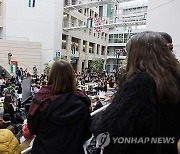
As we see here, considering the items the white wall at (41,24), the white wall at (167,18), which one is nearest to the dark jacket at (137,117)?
the white wall at (167,18)

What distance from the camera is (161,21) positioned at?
989 cm

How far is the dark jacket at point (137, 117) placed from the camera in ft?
3.72

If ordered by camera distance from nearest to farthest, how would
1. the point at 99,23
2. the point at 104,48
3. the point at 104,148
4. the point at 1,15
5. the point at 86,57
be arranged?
the point at 104,148 → the point at 99,23 → the point at 1,15 → the point at 86,57 → the point at 104,48

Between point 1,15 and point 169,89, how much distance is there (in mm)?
28242

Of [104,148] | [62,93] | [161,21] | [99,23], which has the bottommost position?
[104,148]

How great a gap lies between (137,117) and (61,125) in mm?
729

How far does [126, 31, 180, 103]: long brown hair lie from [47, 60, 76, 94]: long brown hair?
63cm

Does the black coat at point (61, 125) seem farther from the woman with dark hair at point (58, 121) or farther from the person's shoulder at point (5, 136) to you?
the person's shoulder at point (5, 136)

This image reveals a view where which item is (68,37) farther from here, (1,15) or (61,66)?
(61,66)

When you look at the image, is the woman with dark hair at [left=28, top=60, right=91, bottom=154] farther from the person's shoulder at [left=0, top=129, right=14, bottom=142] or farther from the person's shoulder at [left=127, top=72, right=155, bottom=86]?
the person's shoulder at [left=127, top=72, right=155, bottom=86]

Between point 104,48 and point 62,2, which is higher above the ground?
point 62,2

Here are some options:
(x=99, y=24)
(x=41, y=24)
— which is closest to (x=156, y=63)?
(x=99, y=24)

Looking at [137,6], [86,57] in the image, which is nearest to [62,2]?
[86,57]

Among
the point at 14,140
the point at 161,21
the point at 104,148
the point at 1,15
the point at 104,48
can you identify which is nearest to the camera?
the point at 104,148
